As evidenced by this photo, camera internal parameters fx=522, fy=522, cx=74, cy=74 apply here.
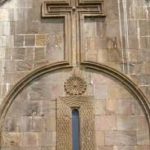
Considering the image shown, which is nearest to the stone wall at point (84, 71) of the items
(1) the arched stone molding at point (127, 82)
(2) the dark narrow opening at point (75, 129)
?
(1) the arched stone molding at point (127, 82)

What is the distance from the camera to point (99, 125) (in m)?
12.5

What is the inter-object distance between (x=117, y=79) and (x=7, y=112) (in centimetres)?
283

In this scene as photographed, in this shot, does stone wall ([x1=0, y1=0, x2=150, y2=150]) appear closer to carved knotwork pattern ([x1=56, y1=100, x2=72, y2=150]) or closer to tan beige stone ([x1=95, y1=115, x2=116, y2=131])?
tan beige stone ([x1=95, y1=115, x2=116, y2=131])

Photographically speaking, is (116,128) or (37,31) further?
(37,31)

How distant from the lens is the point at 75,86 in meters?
12.9

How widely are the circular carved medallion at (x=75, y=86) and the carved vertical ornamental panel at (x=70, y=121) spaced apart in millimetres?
143

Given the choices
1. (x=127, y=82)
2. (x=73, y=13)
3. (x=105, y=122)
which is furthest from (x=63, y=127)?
(x=73, y=13)

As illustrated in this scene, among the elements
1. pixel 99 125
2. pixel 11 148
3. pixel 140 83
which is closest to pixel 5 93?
pixel 11 148

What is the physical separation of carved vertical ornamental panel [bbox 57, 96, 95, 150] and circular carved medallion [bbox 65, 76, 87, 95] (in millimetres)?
143

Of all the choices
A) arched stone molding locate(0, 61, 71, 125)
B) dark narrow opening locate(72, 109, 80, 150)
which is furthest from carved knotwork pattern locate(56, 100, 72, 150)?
arched stone molding locate(0, 61, 71, 125)

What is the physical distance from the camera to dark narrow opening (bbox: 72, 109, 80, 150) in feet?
40.7

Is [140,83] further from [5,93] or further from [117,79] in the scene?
[5,93]

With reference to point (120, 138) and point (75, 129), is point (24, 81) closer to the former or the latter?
point (75, 129)

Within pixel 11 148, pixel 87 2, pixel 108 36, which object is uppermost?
pixel 87 2
